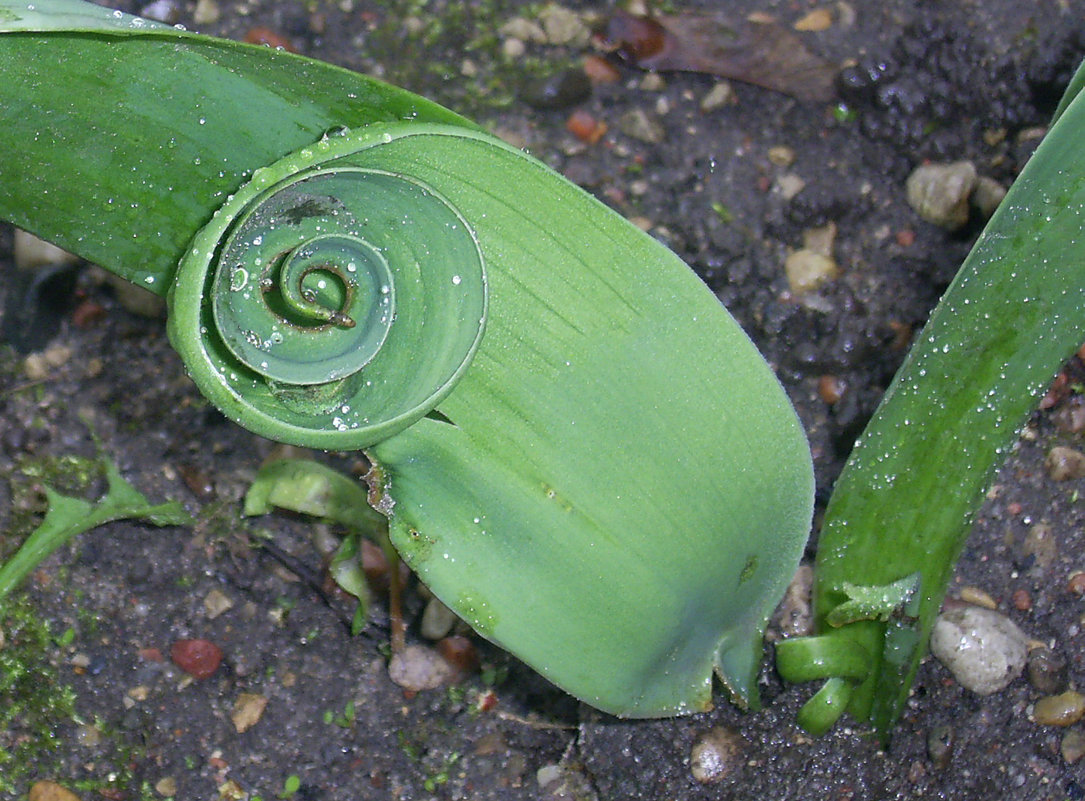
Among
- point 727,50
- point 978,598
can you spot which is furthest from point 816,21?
point 978,598

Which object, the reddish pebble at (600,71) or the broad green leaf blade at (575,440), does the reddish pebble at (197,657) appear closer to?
the broad green leaf blade at (575,440)

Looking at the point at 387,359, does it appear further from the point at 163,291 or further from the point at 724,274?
the point at 724,274

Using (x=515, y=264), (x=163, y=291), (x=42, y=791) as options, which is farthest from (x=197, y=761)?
(x=515, y=264)

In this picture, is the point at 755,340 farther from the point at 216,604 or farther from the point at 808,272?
the point at 216,604

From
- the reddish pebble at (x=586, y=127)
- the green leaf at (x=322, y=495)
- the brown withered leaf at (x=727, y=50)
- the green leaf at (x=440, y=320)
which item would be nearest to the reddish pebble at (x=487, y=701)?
the green leaf at (x=322, y=495)

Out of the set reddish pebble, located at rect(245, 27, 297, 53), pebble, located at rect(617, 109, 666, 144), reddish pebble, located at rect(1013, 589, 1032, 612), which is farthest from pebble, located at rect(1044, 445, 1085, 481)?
reddish pebble, located at rect(245, 27, 297, 53)

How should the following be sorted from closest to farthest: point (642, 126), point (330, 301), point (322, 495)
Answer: point (330, 301) → point (322, 495) → point (642, 126)
